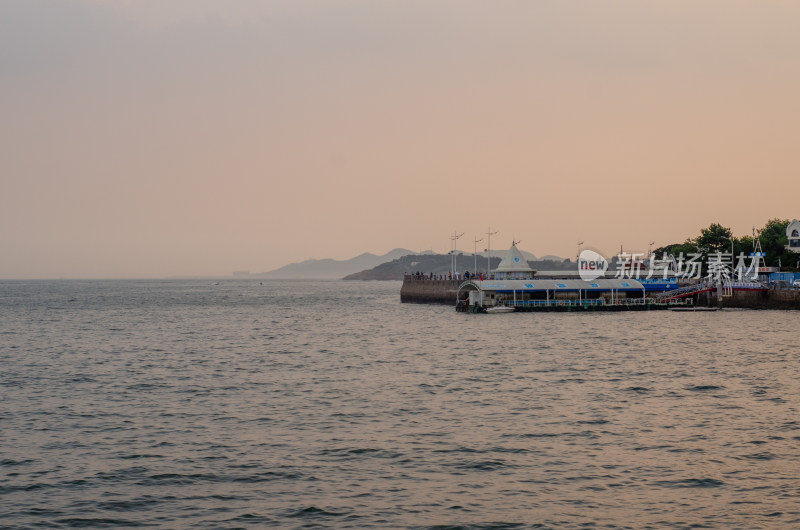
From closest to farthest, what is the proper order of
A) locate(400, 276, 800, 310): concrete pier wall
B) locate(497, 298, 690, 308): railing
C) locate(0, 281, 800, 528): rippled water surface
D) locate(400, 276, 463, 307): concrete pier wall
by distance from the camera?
locate(0, 281, 800, 528): rippled water surface → locate(497, 298, 690, 308): railing → locate(400, 276, 800, 310): concrete pier wall → locate(400, 276, 463, 307): concrete pier wall

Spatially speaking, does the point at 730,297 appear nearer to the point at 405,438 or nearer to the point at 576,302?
the point at 576,302

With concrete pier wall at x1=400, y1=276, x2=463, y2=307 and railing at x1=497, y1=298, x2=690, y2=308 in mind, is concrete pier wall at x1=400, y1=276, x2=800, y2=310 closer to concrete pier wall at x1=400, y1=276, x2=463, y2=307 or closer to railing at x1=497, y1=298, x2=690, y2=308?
concrete pier wall at x1=400, y1=276, x2=463, y2=307

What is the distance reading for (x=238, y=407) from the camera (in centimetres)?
4319

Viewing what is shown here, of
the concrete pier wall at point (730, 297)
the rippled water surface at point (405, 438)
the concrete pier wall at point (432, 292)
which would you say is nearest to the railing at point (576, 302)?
the concrete pier wall at point (730, 297)

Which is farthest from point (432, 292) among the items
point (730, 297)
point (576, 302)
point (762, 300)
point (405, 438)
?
point (405, 438)

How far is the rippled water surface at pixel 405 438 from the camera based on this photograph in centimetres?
2514

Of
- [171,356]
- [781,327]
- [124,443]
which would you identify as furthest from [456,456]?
[781,327]

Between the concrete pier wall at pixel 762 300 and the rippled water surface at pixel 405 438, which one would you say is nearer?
the rippled water surface at pixel 405 438

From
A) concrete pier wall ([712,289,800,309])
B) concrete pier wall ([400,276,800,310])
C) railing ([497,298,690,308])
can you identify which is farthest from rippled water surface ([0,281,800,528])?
concrete pier wall ([400,276,800,310])

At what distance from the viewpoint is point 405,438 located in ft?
114

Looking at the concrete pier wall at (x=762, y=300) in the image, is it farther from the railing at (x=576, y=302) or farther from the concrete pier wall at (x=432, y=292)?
the concrete pier wall at (x=432, y=292)

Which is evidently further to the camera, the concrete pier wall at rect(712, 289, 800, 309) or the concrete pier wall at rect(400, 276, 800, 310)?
the concrete pier wall at rect(400, 276, 800, 310)

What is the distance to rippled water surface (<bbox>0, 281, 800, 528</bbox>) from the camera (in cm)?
2514

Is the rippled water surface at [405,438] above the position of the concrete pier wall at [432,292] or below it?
below
